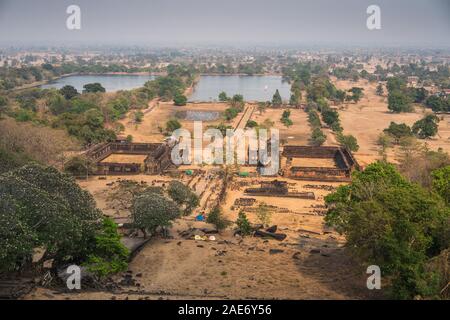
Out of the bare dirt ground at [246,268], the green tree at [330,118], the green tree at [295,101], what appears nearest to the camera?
the bare dirt ground at [246,268]

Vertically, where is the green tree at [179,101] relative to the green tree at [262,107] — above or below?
above

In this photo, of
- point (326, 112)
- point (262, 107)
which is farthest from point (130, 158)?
point (262, 107)

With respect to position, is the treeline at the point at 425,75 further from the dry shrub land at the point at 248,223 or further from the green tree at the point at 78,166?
the green tree at the point at 78,166

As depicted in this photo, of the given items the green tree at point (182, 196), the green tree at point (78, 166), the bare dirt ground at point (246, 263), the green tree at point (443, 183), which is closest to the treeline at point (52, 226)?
the bare dirt ground at point (246, 263)

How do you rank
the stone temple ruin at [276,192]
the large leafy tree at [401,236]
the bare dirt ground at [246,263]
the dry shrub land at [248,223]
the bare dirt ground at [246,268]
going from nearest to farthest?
the large leafy tree at [401,236] < the dry shrub land at [248,223] < the bare dirt ground at [246,268] < the bare dirt ground at [246,263] < the stone temple ruin at [276,192]

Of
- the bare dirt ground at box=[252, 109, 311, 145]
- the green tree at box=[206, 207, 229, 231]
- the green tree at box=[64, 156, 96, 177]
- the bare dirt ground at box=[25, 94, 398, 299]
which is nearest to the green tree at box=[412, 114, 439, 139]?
the bare dirt ground at box=[252, 109, 311, 145]

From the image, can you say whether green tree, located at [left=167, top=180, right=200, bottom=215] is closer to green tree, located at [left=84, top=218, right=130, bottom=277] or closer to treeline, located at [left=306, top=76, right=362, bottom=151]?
green tree, located at [left=84, top=218, right=130, bottom=277]
